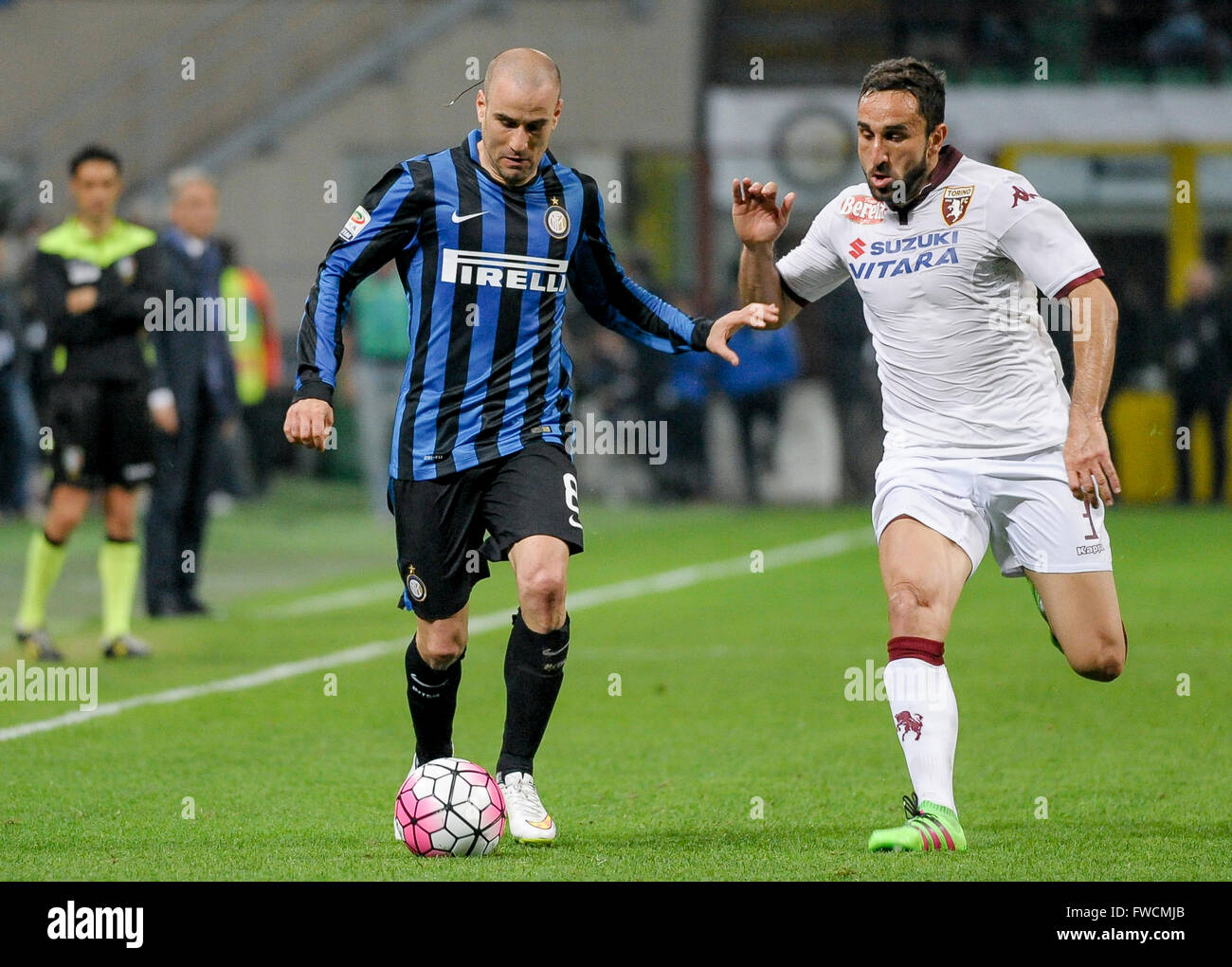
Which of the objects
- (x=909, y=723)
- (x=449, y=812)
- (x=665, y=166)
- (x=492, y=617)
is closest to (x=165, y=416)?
(x=492, y=617)

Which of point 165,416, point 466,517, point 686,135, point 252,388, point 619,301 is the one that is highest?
point 686,135

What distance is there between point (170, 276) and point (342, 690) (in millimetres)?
3556

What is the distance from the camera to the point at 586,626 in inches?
448

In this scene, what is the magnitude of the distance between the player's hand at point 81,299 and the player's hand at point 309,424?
465cm

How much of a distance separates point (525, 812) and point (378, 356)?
11659mm

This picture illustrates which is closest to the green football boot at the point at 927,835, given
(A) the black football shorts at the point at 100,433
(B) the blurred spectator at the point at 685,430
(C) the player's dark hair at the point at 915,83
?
(C) the player's dark hair at the point at 915,83

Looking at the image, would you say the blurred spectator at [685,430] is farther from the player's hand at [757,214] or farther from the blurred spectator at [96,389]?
the player's hand at [757,214]

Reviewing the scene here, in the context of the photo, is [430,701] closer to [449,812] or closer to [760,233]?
[449,812]

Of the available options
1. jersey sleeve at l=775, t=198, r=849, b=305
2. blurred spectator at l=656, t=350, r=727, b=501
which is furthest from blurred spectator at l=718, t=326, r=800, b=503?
jersey sleeve at l=775, t=198, r=849, b=305

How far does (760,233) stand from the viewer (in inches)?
247

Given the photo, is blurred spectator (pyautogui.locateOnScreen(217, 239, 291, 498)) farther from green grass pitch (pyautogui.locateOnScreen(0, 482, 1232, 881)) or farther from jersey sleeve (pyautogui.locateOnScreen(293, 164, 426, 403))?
jersey sleeve (pyautogui.locateOnScreen(293, 164, 426, 403))

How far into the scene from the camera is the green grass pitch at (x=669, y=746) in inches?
222

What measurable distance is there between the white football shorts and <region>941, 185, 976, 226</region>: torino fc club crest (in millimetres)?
693
